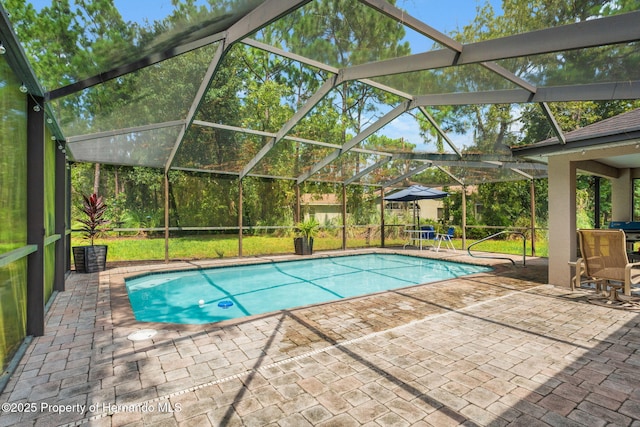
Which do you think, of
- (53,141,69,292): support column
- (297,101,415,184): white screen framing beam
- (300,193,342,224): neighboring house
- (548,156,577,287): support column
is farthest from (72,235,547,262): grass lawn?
(548,156,577,287): support column

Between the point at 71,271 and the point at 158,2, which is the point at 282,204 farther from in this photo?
the point at 158,2

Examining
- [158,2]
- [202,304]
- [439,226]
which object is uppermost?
[158,2]

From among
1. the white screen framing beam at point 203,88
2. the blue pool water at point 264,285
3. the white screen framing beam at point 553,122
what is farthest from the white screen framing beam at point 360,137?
the white screen framing beam at point 203,88

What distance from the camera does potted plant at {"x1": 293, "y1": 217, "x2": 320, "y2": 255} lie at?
1147 centimetres

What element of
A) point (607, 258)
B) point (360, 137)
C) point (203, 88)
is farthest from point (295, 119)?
point (607, 258)

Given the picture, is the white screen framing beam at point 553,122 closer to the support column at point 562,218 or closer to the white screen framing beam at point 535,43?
the support column at point 562,218

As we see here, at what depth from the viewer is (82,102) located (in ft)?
15.7

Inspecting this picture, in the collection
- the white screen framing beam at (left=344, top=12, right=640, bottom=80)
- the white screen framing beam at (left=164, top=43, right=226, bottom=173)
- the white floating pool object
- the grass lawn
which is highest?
the white screen framing beam at (left=164, top=43, right=226, bottom=173)

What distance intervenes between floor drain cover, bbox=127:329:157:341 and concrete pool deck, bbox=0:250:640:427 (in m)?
0.05

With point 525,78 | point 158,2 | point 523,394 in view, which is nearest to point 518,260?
point 525,78

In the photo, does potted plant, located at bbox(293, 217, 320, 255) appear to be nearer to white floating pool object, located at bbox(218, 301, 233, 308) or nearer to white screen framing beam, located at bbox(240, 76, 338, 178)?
white screen framing beam, located at bbox(240, 76, 338, 178)

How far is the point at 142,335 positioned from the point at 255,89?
5642 millimetres

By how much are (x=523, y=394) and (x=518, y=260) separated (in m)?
8.54

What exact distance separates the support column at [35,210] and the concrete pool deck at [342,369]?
0.33m
